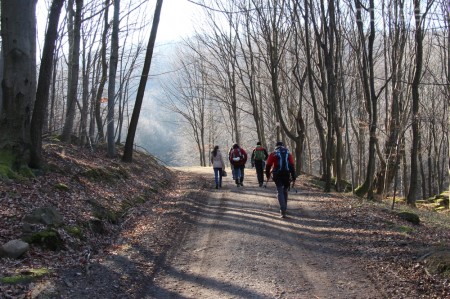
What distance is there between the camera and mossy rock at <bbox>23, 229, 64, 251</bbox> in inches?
248

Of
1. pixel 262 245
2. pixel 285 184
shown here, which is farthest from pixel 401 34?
pixel 262 245

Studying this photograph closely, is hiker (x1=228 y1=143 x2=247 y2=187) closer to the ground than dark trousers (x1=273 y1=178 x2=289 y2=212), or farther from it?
farther from it

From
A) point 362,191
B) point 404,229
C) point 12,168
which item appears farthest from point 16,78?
point 362,191

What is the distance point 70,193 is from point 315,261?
5.65 m

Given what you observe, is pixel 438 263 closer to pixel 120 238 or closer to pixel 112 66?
pixel 120 238

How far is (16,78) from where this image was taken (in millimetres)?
8969

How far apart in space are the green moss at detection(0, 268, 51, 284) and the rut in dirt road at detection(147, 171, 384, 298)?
1.43 m

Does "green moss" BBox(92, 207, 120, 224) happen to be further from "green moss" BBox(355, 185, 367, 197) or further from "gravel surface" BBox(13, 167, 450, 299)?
"green moss" BBox(355, 185, 367, 197)

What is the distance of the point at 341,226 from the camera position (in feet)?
30.3

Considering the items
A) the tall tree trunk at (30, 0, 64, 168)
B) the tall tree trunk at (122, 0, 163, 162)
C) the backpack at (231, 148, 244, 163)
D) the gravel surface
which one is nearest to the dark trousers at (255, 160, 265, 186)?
the backpack at (231, 148, 244, 163)

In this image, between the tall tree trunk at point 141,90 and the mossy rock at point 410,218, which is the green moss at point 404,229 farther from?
the tall tree trunk at point 141,90

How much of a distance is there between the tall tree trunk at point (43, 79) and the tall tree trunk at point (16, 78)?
0.52 feet

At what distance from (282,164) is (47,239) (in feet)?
19.7

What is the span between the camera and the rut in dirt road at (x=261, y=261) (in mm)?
5555
